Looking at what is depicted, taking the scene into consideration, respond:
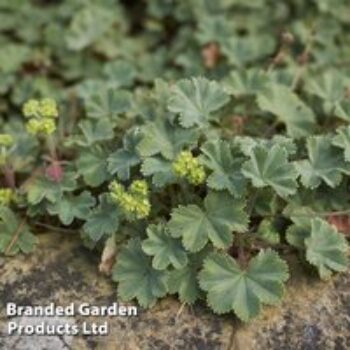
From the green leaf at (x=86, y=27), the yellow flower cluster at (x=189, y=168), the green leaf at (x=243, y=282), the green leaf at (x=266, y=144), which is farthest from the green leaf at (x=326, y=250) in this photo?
the green leaf at (x=86, y=27)

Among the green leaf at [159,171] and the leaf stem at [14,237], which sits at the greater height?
the green leaf at [159,171]

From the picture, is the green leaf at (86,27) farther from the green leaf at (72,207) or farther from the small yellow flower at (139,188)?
the small yellow flower at (139,188)

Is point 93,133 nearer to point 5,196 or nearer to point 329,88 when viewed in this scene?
point 5,196

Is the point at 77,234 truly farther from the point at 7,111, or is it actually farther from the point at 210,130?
the point at 7,111

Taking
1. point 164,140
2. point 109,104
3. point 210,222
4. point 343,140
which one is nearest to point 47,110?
point 109,104

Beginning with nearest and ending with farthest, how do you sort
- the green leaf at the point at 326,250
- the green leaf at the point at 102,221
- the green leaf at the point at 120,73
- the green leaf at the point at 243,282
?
the green leaf at the point at 243,282 → the green leaf at the point at 326,250 → the green leaf at the point at 102,221 → the green leaf at the point at 120,73

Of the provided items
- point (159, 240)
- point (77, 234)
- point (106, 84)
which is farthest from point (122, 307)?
point (106, 84)

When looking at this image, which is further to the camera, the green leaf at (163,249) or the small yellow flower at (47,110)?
the small yellow flower at (47,110)
